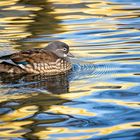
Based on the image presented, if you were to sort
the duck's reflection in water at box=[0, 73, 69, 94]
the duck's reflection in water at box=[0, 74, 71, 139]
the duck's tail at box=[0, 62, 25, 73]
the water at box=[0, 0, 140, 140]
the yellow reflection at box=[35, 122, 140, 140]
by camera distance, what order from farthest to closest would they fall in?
the duck's tail at box=[0, 62, 25, 73] → the duck's reflection in water at box=[0, 73, 69, 94] → the duck's reflection in water at box=[0, 74, 71, 139] → the water at box=[0, 0, 140, 140] → the yellow reflection at box=[35, 122, 140, 140]

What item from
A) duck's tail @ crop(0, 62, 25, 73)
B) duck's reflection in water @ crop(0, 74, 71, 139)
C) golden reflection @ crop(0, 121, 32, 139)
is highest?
golden reflection @ crop(0, 121, 32, 139)

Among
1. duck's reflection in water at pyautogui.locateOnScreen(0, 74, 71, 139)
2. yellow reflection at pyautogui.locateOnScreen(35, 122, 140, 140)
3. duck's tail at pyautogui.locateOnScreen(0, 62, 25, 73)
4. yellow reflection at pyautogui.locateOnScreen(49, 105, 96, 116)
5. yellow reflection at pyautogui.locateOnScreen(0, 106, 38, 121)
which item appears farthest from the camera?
duck's tail at pyautogui.locateOnScreen(0, 62, 25, 73)

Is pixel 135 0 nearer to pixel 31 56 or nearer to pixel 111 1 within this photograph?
pixel 111 1

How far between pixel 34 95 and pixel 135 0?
971cm

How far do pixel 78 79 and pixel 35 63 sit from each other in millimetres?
1153

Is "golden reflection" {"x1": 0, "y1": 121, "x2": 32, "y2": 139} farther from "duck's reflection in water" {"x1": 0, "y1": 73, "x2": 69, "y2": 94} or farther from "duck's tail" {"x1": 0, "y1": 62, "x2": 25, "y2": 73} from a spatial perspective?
"duck's tail" {"x1": 0, "y1": 62, "x2": 25, "y2": 73}

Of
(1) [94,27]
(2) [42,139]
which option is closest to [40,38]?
(1) [94,27]

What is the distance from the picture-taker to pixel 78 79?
12555 millimetres

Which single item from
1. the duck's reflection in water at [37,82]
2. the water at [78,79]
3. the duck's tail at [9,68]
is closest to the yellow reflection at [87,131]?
the water at [78,79]

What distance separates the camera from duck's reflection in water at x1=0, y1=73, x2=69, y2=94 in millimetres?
11859

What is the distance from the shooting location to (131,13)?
18891mm

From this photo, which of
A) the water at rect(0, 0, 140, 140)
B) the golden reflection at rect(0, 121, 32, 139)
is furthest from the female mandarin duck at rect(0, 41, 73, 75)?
the golden reflection at rect(0, 121, 32, 139)

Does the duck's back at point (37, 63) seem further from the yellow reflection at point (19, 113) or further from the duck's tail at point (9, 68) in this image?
the yellow reflection at point (19, 113)

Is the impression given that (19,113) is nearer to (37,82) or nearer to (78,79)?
(37,82)
